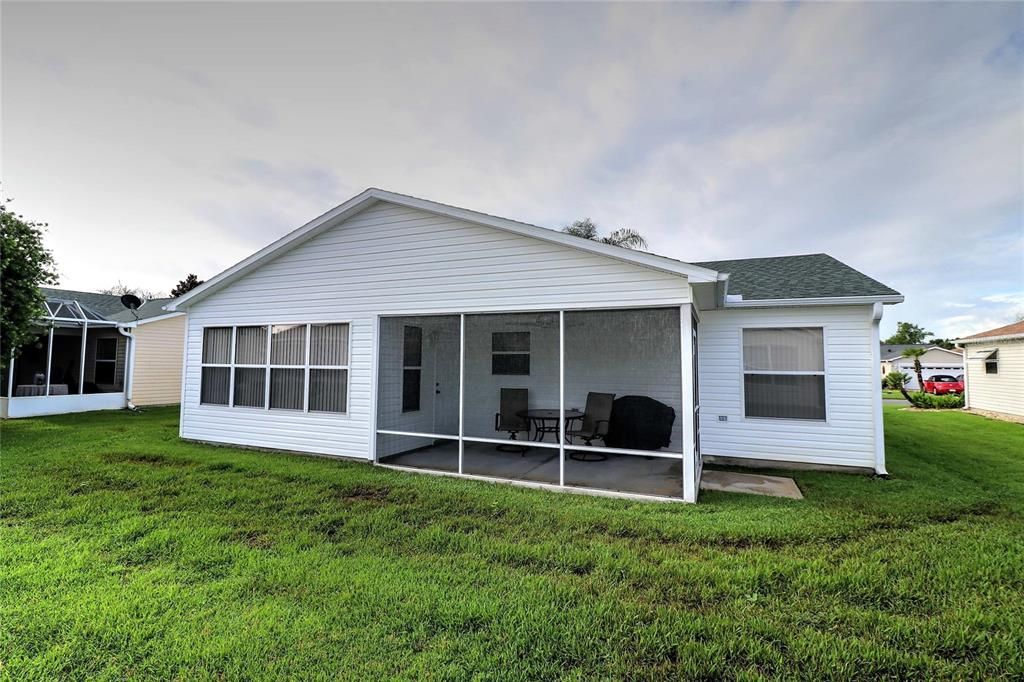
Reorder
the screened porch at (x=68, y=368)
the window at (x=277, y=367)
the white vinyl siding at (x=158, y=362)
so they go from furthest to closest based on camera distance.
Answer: the white vinyl siding at (x=158, y=362) → the screened porch at (x=68, y=368) → the window at (x=277, y=367)

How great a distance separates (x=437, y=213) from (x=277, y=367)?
162 inches

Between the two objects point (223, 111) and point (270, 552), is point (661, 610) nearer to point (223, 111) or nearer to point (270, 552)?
point (270, 552)

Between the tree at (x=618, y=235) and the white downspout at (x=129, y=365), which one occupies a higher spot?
the tree at (x=618, y=235)

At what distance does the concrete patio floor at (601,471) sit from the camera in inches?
231

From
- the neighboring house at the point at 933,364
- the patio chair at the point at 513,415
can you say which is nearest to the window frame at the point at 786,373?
the patio chair at the point at 513,415

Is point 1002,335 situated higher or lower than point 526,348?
higher

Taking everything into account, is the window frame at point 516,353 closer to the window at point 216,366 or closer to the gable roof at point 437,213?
the gable roof at point 437,213

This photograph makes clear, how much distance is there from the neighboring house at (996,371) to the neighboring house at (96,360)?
27.3 meters

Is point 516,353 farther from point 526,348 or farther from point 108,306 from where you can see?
point 108,306

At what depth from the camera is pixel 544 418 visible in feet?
24.7

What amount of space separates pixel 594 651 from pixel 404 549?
6.50ft

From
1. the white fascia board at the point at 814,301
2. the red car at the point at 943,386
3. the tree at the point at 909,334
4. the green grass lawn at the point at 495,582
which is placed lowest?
the green grass lawn at the point at 495,582

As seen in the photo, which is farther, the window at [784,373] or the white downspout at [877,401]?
the window at [784,373]

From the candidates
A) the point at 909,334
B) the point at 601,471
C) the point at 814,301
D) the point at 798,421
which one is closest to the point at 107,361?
the point at 601,471
